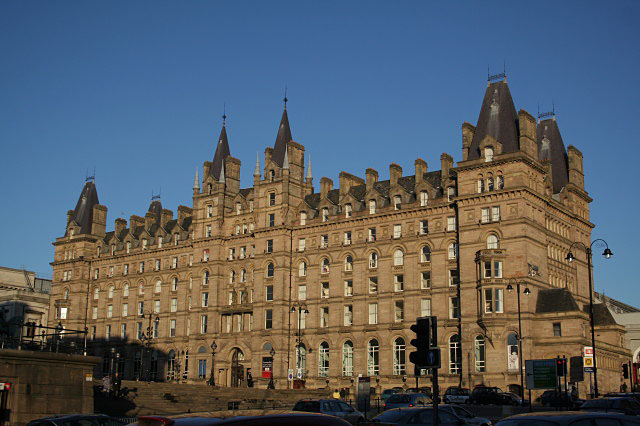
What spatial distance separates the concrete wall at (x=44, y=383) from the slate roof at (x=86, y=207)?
7984 centimetres

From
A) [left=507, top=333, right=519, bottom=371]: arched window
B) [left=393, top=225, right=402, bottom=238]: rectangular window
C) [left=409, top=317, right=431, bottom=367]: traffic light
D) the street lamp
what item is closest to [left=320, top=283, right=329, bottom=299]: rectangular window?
the street lamp

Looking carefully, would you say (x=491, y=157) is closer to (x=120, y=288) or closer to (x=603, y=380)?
(x=603, y=380)

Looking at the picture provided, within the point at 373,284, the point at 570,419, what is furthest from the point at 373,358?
the point at 570,419

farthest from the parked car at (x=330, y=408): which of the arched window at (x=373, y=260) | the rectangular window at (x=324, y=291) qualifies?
the rectangular window at (x=324, y=291)

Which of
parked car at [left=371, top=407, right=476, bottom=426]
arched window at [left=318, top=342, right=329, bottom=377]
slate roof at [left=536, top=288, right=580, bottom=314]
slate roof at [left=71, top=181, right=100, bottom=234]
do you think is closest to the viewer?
parked car at [left=371, top=407, right=476, bottom=426]

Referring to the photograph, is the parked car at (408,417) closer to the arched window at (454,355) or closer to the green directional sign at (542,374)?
the green directional sign at (542,374)

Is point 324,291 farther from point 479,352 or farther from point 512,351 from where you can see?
point 512,351

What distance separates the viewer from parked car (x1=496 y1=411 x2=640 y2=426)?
1395 cm

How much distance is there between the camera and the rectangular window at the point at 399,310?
77.4 metres

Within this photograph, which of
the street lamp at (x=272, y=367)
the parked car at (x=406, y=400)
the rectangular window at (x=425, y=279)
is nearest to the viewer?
the parked car at (x=406, y=400)

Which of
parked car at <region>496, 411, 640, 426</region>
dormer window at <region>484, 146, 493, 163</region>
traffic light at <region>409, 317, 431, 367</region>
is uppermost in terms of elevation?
dormer window at <region>484, 146, 493, 163</region>

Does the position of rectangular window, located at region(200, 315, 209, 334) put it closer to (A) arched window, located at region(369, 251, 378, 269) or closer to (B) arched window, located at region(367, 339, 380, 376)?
(B) arched window, located at region(367, 339, 380, 376)

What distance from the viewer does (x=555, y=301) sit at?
6875 centimetres

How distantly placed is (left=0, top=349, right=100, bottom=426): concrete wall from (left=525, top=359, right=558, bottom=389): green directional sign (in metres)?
22.3
